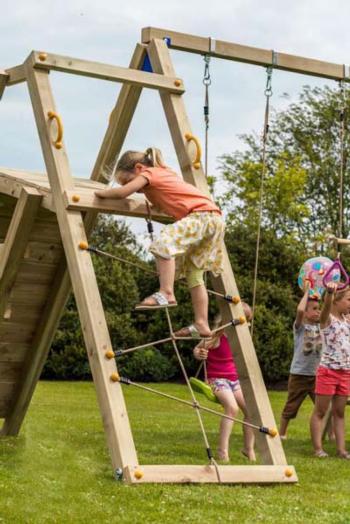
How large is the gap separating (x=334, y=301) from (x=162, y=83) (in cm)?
264

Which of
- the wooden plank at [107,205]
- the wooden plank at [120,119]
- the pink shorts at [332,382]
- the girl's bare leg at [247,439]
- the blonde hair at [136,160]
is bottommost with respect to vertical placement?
the girl's bare leg at [247,439]

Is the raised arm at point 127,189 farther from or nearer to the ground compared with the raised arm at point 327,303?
farther from the ground

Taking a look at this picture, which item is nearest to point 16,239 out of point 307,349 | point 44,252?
point 44,252

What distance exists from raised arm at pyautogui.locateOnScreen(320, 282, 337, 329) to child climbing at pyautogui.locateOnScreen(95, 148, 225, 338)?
4.14 ft

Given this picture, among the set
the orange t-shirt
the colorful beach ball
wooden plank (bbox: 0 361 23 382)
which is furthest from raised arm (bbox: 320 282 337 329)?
wooden plank (bbox: 0 361 23 382)

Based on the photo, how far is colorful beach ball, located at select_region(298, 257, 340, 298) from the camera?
943cm

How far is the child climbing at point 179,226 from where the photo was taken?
6703mm

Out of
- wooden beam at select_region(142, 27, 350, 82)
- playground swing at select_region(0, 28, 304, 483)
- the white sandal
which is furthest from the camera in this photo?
wooden beam at select_region(142, 27, 350, 82)

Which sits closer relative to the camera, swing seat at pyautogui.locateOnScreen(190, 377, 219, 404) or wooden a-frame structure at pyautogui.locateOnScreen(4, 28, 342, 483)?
wooden a-frame structure at pyautogui.locateOnScreen(4, 28, 342, 483)

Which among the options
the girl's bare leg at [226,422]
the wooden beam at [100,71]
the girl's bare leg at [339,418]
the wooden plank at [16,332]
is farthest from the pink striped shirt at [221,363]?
the wooden beam at [100,71]

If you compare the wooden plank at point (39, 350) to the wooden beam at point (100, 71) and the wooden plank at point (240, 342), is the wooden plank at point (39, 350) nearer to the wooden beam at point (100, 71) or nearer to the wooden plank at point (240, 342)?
the wooden plank at point (240, 342)

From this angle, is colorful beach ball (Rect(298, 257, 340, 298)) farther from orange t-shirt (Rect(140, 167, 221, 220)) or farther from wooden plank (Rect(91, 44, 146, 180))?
orange t-shirt (Rect(140, 167, 221, 220))

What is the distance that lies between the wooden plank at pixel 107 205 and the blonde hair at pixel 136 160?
0.60 feet

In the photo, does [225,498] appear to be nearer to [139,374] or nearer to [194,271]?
[194,271]
